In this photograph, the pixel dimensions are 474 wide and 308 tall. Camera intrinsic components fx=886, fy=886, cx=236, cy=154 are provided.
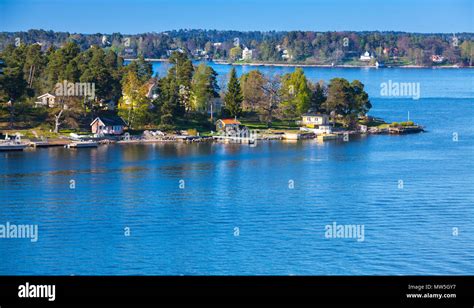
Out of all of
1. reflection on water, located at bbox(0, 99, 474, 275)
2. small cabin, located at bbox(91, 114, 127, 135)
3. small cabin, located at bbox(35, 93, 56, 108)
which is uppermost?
small cabin, located at bbox(35, 93, 56, 108)

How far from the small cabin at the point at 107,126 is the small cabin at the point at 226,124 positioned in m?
2.38

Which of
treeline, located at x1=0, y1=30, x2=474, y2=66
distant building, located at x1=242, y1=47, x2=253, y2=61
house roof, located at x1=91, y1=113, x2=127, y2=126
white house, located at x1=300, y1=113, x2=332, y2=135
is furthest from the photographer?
distant building, located at x1=242, y1=47, x2=253, y2=61

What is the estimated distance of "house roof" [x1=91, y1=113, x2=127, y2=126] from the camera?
2111 centimetres

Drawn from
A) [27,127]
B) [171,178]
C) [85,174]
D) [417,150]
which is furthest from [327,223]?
[27,127]

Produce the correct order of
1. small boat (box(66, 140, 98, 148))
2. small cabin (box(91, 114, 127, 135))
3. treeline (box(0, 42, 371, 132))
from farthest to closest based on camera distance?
treeline (box(0, 42, 371, 132)) → small cabin (box(91, 114, 127, 135)) → small boat (box(66, 140, 98, 148))

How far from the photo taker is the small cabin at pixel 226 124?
2194cm

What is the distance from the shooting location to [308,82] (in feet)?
83.1

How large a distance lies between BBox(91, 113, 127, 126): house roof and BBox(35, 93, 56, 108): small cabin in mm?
1269

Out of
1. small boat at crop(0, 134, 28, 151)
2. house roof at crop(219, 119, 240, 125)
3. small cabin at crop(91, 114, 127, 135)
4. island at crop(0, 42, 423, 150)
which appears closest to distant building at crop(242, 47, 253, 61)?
island at crop(0, 42, 423, 150)

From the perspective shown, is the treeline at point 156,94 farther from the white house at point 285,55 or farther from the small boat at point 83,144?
the white house at point 285,55

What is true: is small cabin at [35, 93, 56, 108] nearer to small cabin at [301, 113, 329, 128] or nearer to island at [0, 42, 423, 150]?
island at [0, 42, 423, 150]

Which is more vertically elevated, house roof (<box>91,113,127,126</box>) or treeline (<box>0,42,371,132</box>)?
treeline (<box>0,42,371,132</box>)

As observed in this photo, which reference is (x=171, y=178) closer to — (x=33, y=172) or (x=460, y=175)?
(x=33, y=172)

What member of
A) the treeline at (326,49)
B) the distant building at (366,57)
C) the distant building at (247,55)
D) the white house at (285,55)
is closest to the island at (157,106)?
the treeline at (326,49)
